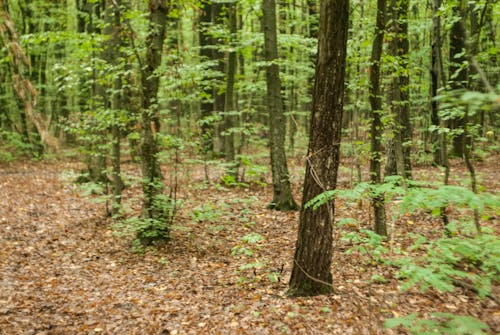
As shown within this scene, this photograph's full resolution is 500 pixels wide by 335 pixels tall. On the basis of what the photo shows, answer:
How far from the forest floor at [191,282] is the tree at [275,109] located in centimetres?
49

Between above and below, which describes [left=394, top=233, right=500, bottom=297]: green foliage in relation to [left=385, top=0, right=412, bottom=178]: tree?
below

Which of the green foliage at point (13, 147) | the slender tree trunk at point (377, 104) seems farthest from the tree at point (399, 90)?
the green foliage at point (13, 147)

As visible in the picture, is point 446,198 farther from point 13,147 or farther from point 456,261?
point 13,147

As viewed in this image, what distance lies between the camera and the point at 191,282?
261 inches

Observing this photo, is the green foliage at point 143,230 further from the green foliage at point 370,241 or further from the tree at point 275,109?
the green foliage at point 370,241

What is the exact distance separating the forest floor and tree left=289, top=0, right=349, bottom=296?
1.76ft

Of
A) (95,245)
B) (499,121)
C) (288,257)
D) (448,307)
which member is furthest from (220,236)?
(499,121)

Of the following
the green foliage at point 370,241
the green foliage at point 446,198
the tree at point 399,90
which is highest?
the tree at point 399,90

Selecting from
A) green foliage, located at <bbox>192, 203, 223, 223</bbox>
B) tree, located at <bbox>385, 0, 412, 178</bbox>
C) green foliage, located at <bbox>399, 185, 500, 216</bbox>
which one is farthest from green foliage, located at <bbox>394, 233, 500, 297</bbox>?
green foliage, located at <bbox>192, 203, 223, 223</bbox>

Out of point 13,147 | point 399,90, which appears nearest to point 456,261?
point 399,90

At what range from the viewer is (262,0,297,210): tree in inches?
376

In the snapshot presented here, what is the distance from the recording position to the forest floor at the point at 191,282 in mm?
4926

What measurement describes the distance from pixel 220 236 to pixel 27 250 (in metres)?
4.15

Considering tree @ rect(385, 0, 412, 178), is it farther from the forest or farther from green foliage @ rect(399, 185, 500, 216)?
green foliage @ rect(399, 185, 500, 216)
